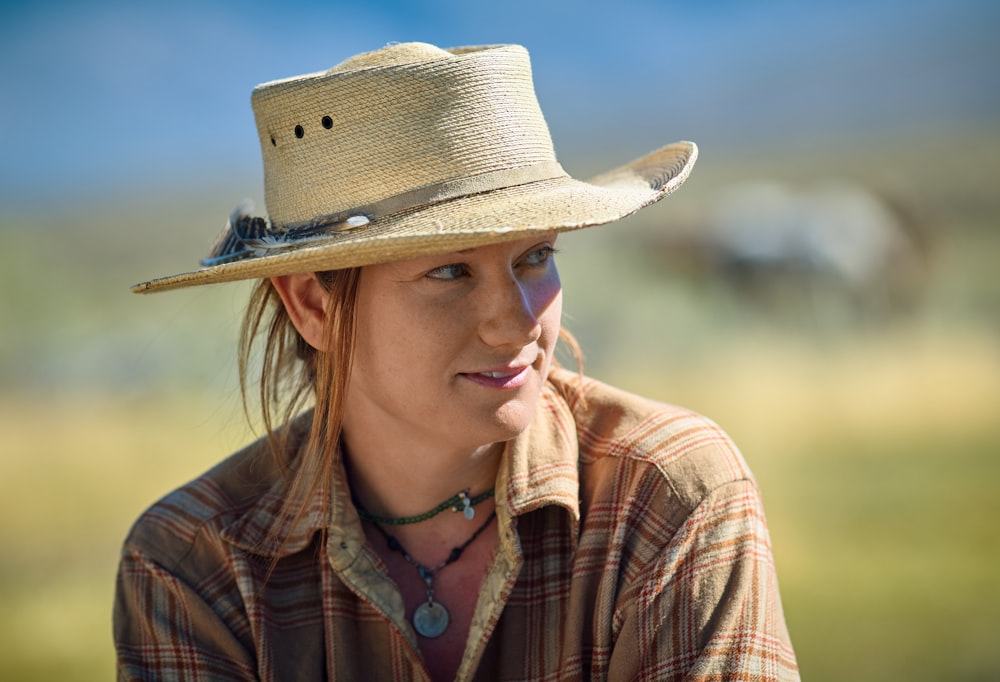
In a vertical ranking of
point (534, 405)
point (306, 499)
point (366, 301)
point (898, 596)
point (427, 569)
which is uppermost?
point (366, 301)

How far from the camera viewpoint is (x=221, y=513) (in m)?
2.20

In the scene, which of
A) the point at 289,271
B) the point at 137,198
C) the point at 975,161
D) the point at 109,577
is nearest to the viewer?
the point at 289,271

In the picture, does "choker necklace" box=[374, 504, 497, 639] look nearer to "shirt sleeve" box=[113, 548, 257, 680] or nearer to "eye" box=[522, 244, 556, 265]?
"shirt sleeve" box=[113, 548, 257, 680]

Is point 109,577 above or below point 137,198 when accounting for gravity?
below

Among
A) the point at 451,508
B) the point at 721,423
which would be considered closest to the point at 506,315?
the point at 451,508

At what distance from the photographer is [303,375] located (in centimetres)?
227

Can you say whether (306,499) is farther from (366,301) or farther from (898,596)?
(898,596)

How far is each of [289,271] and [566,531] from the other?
739mm

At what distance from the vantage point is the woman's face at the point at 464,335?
1.80m

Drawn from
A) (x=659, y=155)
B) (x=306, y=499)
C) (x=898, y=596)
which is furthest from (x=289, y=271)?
(x=898, y=596)

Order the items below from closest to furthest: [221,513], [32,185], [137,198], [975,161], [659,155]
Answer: [221,513] → [659,155] → [32,185] → [975,161] → [137,198]

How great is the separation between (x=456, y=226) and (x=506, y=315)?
0.19 metres

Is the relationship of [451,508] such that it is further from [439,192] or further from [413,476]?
[439,192]

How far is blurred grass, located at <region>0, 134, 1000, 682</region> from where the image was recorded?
4055 mm
